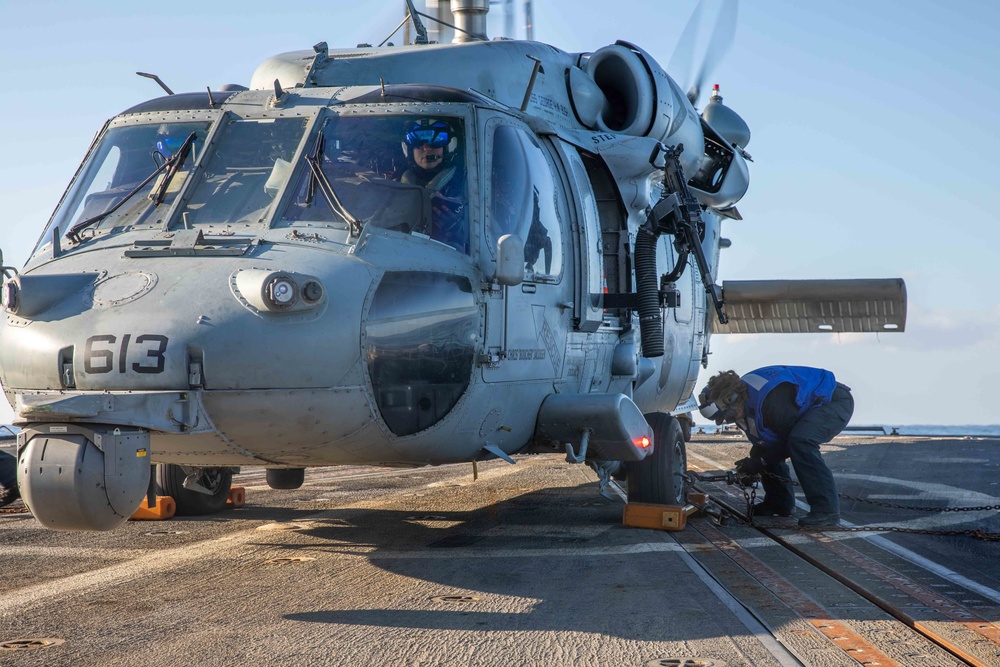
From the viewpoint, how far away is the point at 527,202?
6.73m

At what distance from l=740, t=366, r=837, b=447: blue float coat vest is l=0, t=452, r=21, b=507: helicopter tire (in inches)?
220

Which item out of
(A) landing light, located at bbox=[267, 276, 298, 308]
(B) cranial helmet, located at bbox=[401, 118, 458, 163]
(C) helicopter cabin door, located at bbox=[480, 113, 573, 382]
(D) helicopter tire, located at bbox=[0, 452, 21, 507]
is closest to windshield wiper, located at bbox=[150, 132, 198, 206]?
(B) cranial helmet, located at bbox=[401, 118, 458, 163]

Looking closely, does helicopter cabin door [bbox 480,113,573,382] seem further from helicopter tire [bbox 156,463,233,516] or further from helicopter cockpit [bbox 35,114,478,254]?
→ helicopter tire [bbox 156,463,233,516]

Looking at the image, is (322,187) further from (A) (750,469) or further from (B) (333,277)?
(A) (750,469)

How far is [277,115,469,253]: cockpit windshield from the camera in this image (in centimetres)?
602

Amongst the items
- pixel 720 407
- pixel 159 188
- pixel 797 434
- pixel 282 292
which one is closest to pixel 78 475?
pixel 282 292

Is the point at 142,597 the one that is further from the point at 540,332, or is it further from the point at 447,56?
the point at 447,56

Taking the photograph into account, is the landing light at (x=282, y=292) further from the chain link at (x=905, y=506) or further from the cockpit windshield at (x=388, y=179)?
the chain link at (x=905, y=506)

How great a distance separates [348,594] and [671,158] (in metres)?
4.71

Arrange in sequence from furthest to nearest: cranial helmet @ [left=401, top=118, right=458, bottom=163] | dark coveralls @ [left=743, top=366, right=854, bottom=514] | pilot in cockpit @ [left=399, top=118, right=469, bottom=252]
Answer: dark coveralls @ [left=743, top=366, right=854, bottom=514] → cranial helmet @ [left=401, top=118, right=458, bottom=163] → pilot in cockpit @ [left=399, top=118, right=469, bottom=252]

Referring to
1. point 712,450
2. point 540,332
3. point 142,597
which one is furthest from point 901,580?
point 712,450

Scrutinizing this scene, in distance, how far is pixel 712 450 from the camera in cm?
1736

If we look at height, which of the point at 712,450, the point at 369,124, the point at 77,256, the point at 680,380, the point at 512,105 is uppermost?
the point at 512,105

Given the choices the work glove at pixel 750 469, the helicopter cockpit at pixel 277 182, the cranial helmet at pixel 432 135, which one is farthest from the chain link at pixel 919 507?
the cranial helmet at pixel 432 135
